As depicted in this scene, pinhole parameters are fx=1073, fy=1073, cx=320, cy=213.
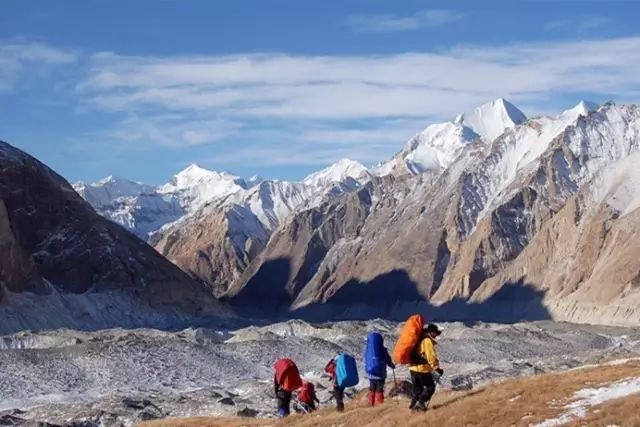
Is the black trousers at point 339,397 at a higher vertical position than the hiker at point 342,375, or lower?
lower

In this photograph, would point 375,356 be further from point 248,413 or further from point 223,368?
point 223,368

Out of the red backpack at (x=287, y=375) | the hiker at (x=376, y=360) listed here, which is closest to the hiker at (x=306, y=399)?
the red backpack at (x=287, y=375)

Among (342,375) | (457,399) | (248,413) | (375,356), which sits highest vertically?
(375,356)

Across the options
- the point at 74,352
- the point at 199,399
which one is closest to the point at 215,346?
the point at 74,352

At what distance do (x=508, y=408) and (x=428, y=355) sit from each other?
234 centimetres

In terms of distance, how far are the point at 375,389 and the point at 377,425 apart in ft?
15.1

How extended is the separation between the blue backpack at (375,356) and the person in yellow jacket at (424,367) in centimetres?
326

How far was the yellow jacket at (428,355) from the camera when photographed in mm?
26828

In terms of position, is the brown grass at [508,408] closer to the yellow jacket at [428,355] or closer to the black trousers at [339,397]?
the black trousers at [339,397]

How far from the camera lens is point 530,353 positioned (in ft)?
439

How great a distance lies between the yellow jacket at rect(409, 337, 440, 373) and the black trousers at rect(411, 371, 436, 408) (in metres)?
0.31

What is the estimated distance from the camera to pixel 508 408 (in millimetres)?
26531

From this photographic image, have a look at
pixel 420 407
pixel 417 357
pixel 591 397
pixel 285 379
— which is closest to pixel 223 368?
pixel 285 379

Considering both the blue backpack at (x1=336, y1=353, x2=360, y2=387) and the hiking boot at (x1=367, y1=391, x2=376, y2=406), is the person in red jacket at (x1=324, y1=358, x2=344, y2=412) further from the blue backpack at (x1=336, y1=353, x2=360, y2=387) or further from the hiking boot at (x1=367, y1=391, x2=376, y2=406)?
the hiking boot at (x1=367, y1=391, x2=376, y2=406)
